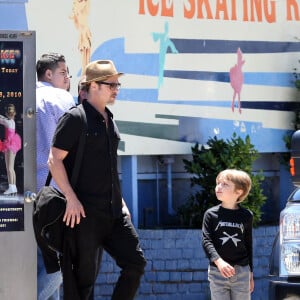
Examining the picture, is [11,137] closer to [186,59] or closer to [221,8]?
[186,59]

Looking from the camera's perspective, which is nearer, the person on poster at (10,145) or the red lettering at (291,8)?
the person on poster at (10,145)

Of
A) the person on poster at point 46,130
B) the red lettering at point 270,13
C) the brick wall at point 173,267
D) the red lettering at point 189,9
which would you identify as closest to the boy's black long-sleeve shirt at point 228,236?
the person on poster at point 46,130

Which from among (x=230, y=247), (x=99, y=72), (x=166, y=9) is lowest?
(x=230, y=247)

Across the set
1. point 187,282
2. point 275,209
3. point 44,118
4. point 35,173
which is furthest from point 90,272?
point 275,209

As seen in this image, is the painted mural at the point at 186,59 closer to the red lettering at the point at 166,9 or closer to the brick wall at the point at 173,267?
the red lettering at the point at 166,9

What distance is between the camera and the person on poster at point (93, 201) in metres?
5.57

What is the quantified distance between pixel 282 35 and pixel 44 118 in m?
3.96

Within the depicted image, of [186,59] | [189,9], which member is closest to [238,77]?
[186,59]

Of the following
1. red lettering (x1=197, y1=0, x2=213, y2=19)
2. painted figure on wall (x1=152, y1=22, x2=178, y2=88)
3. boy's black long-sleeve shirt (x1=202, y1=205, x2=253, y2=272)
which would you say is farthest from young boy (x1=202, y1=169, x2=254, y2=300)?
red lettering (x1=197, y1=0, x2=213, y2=19)

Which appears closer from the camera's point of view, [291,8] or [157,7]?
[157,7]

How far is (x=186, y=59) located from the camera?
8.90m

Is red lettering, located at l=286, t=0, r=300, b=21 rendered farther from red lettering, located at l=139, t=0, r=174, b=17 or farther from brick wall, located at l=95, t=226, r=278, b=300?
brick wall, located at l=95, t=226, r=278, b=300

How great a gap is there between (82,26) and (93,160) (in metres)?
3.09

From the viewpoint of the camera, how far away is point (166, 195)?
919cm
